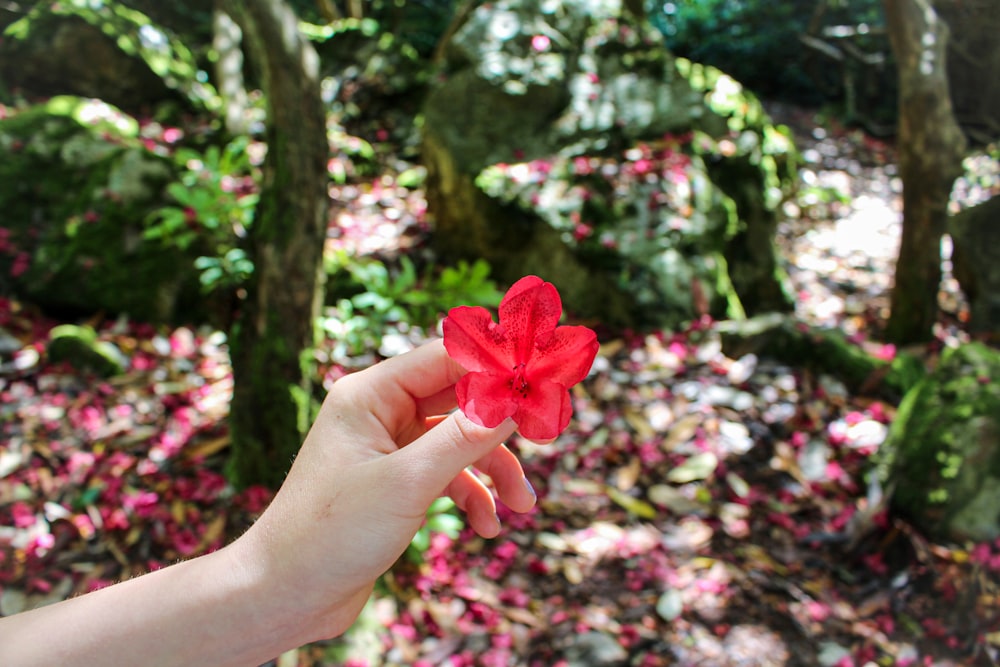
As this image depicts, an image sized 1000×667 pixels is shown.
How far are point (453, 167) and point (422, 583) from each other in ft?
9.52

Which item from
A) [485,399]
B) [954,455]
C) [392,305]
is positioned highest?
[485,399]

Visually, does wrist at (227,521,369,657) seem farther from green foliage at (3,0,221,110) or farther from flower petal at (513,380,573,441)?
green foliage at (3,0,221,110)

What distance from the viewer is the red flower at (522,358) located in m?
1.16

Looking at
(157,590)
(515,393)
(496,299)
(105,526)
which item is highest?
(515,393)

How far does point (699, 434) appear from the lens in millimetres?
3746

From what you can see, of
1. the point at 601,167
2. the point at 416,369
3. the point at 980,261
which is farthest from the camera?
the point at 601,167

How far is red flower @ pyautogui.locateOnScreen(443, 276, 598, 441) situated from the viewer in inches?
45.7

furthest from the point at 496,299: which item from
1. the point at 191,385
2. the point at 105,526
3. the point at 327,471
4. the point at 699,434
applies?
the point at 327,471

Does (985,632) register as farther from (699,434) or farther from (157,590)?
(157,590)

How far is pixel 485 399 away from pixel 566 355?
0.16 m

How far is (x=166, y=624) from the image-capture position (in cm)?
129

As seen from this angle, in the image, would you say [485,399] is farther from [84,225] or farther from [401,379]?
[84,225]

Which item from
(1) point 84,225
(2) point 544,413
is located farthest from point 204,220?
(2) point 544,413

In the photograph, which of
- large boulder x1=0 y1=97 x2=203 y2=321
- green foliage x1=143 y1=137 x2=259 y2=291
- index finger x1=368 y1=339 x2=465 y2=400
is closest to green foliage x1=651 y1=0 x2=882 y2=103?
green foliage x1=143 y1=137 x2=259 y2=291
